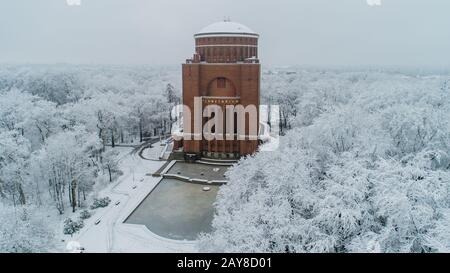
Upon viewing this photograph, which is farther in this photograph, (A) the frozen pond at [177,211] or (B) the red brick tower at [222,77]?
(B) the red brick tower at [222,77]

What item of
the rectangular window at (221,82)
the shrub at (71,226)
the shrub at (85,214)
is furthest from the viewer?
the rectangular window at (221,82)

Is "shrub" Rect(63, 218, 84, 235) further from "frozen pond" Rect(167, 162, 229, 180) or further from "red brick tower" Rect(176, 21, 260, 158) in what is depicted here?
"red brick tower" Rect(176, 21, 260, 158)

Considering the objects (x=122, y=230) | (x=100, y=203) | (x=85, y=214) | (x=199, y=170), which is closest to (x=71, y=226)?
(x=85, y=214)

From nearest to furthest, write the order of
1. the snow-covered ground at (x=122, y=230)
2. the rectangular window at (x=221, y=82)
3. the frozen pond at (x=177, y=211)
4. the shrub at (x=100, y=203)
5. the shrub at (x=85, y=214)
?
the snow-covered ground at (x=122, y=230), the frozen pond at (x=177, y=211), the shrub at (x=85, y=214), the shrub at (x=100, y=203), the rectangular window at (x=221, y=82)

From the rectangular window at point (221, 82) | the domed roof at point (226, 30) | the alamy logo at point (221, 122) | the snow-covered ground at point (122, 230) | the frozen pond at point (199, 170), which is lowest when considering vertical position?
the snow-covered ground at point (122, 230)

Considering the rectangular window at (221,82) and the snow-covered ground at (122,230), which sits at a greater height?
the rectangular window at (221,82)

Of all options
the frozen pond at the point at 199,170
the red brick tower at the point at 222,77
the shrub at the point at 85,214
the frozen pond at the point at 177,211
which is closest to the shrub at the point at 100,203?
the shrub at the point at 85,214

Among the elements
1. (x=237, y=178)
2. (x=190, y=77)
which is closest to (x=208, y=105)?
(x=190, y=77)

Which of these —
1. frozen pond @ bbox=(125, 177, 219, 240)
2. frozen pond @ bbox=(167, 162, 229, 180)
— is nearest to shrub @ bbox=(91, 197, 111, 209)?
frozen pond @ bbox=(125, 177, 219, 240)

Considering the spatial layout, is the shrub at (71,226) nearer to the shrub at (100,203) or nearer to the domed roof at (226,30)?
the shrub at (100,203)
